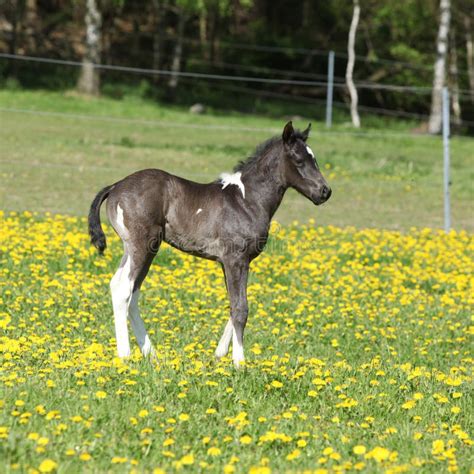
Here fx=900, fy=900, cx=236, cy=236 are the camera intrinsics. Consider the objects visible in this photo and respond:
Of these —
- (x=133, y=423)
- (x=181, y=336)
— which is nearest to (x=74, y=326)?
(x=181, y=336)

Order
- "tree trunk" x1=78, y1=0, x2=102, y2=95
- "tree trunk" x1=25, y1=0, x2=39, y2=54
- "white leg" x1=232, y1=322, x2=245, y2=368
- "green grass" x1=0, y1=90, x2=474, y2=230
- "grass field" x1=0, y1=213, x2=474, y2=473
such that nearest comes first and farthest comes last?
"grass field" x1=0, y1=213, x2=474, y2=473 → "white leg" x1=232, y1=322, x2=245, y2=368 → "green grass" x1=0, y1=90, x2=474, y2=230 → "tree trunk" x1=78, y1=0, x2=102, y2=95 → "tree trunk" x1=25, y1=0, x2=39, y2=54

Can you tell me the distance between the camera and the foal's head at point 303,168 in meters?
7.86

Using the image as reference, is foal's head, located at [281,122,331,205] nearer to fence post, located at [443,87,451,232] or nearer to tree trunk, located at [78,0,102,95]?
fence post, located at [443,87,451,232]

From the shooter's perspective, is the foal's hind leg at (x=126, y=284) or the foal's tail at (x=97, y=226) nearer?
the foal's hind leg at (x=126, y=284)

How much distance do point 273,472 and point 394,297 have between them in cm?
654

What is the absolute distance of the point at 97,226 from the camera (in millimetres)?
7809

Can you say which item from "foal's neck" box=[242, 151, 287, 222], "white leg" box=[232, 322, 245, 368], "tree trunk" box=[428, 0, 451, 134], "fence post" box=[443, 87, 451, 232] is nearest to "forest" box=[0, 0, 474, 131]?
"tree trunk" box=[428, 0, 451, 134]

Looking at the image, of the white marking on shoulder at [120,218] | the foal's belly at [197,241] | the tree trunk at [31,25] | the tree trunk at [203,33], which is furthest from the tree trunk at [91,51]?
the white marking on shoulder at [120,218]

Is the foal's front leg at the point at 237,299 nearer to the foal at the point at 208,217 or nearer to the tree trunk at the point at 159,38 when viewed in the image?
the foal at the point at 208,217

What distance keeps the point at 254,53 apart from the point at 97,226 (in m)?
31.0

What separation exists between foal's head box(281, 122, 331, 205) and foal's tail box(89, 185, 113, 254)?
161 centimetres

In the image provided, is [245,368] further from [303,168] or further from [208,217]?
[303,168]

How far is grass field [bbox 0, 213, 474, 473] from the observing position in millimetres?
5391

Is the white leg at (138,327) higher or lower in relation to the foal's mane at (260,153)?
lower
